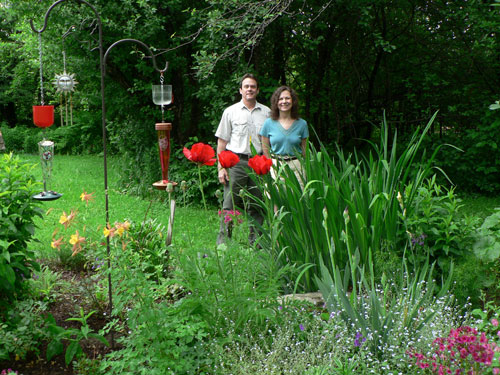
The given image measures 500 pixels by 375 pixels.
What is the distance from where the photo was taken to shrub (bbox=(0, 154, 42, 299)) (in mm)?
2635

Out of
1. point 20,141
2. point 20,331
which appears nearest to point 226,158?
point 20,331

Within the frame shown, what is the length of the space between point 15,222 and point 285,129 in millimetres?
2339

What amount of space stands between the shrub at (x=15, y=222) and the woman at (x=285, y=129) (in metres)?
1.95

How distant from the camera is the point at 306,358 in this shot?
249cm

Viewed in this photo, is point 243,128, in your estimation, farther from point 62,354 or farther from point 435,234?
point 62,354

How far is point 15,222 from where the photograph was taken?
277cm

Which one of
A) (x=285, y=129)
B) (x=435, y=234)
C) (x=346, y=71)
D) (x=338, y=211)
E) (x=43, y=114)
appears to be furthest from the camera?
(x=346, y=71)

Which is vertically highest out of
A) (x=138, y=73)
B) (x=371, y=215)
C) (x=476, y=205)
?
(x=138, y=73)

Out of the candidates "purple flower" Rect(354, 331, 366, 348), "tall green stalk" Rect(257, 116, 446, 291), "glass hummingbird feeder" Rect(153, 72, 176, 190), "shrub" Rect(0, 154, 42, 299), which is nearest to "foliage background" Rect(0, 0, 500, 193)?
"glass hummingbird feeder" Rect(153, 72, 176, 190)

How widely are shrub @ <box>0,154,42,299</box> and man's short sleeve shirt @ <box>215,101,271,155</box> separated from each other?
2148 millimetres

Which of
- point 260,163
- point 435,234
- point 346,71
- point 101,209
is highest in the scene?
point 346,71

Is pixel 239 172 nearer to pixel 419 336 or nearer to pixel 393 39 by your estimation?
pixel 419 336

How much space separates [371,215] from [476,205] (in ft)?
17.2

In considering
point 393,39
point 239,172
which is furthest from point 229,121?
point 393,39
